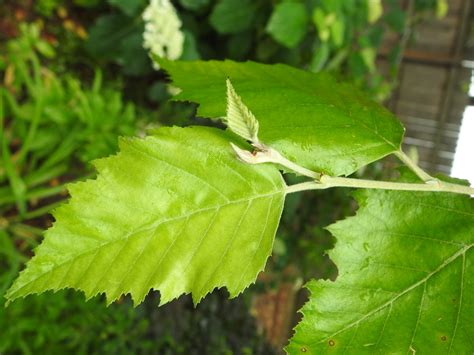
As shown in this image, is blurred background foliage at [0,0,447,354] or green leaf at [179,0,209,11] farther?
green leaf at [179,0,209,11]

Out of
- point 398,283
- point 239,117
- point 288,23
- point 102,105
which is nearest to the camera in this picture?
point 239,117

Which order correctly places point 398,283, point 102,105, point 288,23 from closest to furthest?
1. point 398,283
2. point 102,105
3. point 288,23

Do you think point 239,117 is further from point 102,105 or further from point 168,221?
point 102,105

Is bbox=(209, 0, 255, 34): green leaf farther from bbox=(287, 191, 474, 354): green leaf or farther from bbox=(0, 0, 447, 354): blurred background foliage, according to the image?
bbox=(287, 191, 474, 354): green leaf

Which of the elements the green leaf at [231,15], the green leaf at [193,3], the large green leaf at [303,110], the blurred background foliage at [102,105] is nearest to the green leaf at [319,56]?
the blurred background foliage at [102,105]

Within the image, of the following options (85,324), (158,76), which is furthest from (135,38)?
(85,324)

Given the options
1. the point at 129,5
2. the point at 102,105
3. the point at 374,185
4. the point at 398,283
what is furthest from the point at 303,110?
the point at 129,5

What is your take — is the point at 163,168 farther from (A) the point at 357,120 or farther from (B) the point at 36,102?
(B) the point at 36,102

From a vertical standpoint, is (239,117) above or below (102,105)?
above

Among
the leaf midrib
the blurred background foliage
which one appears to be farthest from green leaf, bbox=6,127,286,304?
the blurred background foliage
